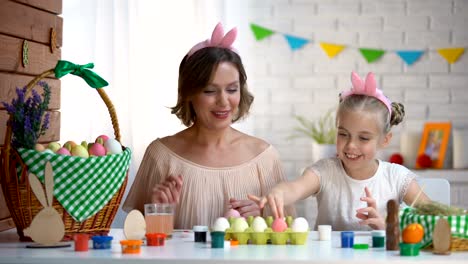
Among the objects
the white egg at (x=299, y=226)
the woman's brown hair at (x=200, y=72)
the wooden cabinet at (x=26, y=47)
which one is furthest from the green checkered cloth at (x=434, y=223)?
the wooden cabinet at (x=26, y=47)

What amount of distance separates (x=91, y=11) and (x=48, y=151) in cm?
242

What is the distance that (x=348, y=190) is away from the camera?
2877 millimetres

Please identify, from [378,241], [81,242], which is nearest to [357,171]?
[378,241]

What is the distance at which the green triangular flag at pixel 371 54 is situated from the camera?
472 cm

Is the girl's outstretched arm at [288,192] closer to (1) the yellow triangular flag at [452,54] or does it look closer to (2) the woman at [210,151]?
(2) the woman at [210,151]

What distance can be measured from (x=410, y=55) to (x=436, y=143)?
519 mm

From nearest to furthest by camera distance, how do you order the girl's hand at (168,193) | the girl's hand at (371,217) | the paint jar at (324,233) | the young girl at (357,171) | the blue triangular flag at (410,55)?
1. the paint jar at (324,233)
2. the girl's hand at (371,217)
3. the girl's hand at (168,193)
4. the young girl at (357,171)
5. the blue triangular flag at (410,55)

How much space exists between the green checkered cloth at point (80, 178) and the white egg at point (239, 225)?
1.18 ft

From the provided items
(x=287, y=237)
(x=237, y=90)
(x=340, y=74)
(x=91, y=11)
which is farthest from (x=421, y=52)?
(x=287, y=237)

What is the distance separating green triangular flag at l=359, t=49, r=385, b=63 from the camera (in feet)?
15.5

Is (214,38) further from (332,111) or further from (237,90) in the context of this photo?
(332,111)

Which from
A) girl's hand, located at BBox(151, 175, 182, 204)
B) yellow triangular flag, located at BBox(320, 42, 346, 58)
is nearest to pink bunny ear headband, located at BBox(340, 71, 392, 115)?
girl's hand, located at BBox(151, 175, 182, 204)

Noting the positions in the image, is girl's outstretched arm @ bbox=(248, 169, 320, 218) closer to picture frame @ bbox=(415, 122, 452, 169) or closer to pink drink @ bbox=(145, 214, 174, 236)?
pink drink @ bbox=(145, 214, 174, 236)

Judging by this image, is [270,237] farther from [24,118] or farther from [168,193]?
[24,118]
